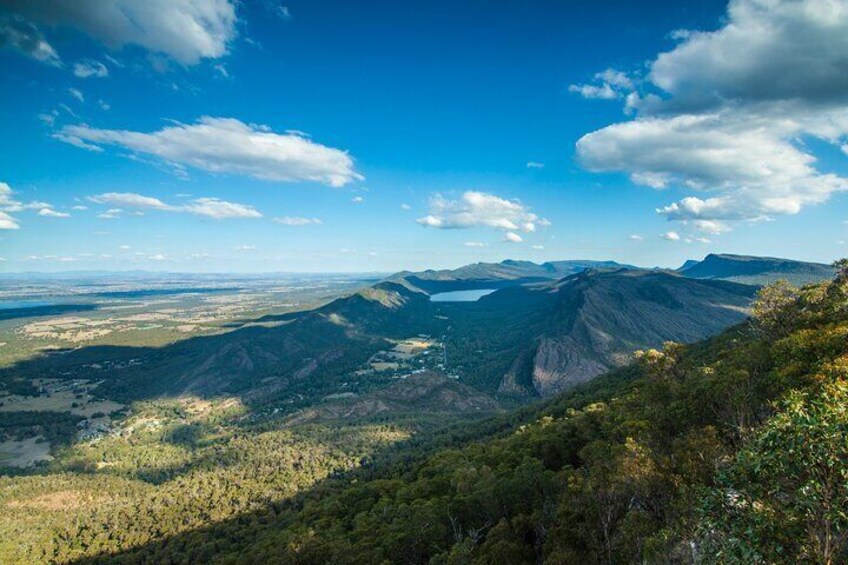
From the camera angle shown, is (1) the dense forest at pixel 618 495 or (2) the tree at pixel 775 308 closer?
(1) the dense forest at pixel 618 495

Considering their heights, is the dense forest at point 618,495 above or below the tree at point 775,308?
below

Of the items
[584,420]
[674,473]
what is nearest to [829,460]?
[674,473]

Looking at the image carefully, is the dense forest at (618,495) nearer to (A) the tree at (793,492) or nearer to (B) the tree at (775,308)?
(A) the tree at (793,492)

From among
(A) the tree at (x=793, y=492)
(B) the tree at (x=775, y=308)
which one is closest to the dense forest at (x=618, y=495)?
(A) the tree at (x=793, y=492)

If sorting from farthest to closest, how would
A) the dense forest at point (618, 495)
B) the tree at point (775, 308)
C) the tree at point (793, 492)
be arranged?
the tree at point (775, 308), the dense forest at point (618, 495), the tree at point (793, 492)

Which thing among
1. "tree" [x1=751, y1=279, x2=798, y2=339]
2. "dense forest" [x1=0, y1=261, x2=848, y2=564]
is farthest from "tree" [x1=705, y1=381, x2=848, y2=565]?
"tree" [x1=751, y1=279, x2=798, y2=339]

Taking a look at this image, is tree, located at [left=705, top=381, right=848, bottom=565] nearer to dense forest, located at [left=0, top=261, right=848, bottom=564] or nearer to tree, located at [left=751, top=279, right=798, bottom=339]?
dense forest, located at [left=0, top=261, right=848, bottom=564]

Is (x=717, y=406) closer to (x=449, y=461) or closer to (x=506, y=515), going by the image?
(x=506, y=515)

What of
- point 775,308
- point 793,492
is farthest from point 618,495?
point 775,308
